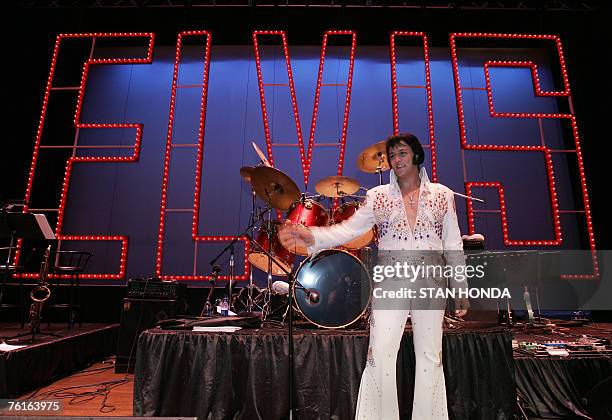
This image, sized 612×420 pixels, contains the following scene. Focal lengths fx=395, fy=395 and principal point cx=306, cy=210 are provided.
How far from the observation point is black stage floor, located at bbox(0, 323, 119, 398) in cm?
370

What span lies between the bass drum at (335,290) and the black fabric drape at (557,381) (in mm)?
1540

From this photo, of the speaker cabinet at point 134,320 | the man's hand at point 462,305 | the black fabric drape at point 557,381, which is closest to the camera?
the man's hand at point 462,305

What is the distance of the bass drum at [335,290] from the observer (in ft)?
11.3

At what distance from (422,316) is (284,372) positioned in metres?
1.32

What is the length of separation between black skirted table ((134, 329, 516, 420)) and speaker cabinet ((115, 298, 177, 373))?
2.01 meters

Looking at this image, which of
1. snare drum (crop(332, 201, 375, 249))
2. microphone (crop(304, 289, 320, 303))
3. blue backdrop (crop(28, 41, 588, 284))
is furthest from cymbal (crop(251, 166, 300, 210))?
blue backdrop (crop(28, 41, 588, 284))

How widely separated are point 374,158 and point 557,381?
318 cm

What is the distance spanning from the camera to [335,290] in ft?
11.3

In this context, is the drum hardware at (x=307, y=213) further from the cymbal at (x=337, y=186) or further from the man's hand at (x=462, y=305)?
the man's hand at (x=462, y=305)

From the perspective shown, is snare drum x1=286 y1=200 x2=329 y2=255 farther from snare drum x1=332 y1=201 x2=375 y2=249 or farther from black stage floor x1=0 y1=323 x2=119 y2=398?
black stage floor x1=0 y1=323 x2=119 y2=398

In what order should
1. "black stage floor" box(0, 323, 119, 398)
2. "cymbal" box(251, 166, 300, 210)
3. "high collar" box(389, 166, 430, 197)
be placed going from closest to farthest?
1. "high collar" box(389, 166, 430, 197)
2. "black stage floor" box(0, 323, 119, 398)
3. "cymbal" box(251, 166, 300, 210)

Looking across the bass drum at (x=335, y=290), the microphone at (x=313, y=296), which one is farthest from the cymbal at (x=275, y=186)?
the microphone at (x=313, y=296)

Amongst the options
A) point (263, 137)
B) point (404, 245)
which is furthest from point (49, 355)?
point (263, 137)

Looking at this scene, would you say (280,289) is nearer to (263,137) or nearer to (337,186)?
(337,186)
